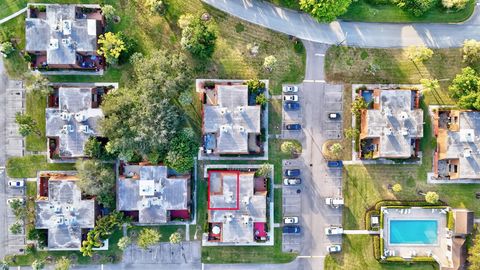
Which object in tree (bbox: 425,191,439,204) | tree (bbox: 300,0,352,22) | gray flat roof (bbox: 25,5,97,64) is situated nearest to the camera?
tree (bbox: 300,0,352,22)

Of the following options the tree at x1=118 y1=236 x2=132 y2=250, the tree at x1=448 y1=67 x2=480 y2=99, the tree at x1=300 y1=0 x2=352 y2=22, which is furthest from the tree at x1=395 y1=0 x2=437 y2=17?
the tree at x1=118 y1=236 x2=132 y2=250

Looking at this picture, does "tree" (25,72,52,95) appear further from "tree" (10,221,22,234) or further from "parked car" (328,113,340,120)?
"parked car" (328,113,340,120)

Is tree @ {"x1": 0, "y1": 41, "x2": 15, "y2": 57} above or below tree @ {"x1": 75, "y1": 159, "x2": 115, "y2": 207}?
above

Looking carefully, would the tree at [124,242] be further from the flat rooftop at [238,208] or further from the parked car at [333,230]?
the parked car at [333,230]

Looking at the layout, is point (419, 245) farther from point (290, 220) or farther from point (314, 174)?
point (290, 220)

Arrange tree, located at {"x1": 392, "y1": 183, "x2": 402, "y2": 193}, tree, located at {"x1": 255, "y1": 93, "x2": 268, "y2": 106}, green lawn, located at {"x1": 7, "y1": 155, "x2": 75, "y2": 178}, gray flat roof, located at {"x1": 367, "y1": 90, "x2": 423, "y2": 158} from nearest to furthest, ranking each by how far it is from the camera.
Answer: gray flat roof, located at {"x1": 367, "y1": 90, "x2": 423, "y2": 158} → tree, located at {"x1": 255, "y1": 93, "x2": 268, "y2": 106} → tree, located at {"x1": 392, "y1": 183, "x2": 402, "y2": 193} → green lawn, located at {"x1": 7, "y1": 155, "x2": 75, "y2": 178}

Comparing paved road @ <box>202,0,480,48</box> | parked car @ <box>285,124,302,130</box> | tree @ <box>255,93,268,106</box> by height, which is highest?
paved road @ <box>202,0,480,48</box>

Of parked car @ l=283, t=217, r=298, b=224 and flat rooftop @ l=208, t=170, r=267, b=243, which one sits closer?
flat rooftop @ l=208, t=170, r=267, b=243

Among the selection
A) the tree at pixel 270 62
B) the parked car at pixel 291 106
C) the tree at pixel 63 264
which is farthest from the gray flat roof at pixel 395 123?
the tree at pixel 63 264
